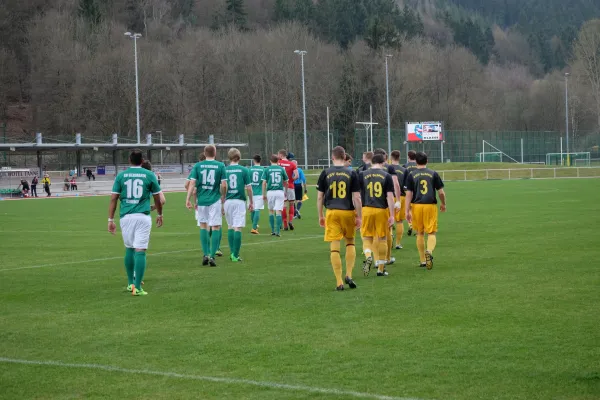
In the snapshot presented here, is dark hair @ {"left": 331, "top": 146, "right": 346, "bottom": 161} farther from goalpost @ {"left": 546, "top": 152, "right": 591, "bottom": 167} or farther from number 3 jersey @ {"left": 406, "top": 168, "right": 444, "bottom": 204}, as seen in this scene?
goalpost @ {"left": 546, "top": 152, "right": 591, "bottom": 167}

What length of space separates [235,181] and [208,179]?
0.90m

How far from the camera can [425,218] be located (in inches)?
587

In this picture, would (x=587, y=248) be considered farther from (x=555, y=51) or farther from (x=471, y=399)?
(x=555, y=51)

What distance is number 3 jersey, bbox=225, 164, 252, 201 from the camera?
16688 mm

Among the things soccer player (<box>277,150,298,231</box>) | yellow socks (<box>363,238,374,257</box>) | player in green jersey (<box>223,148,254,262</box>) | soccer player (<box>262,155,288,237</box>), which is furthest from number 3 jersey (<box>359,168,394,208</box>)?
soccer player (<box>277,150,298,231</box>)

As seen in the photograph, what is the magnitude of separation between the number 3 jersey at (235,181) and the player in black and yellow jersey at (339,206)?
4400 millimetres

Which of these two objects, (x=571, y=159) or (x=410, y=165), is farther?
(x=571, y=159)

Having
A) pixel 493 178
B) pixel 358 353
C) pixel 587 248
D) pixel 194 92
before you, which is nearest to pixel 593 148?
pixel 493 178

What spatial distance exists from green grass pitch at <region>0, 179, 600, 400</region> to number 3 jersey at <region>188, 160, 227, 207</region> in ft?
4.27

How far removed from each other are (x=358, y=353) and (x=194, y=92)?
91.8m

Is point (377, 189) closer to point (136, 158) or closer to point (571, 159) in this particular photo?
point (136, 158)

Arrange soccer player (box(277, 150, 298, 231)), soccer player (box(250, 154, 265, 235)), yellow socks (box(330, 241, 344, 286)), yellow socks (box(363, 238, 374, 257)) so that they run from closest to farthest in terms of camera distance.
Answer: yellow socks (box(330, 241, 344, 286)) < yellow socks (box(363, 238, 374, 257)) < soccer player (box(250, 154, 265, 235)) < soccer player (box(277, 150, 298, 231))

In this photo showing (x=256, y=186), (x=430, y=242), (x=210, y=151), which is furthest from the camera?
(x=256, y=186)

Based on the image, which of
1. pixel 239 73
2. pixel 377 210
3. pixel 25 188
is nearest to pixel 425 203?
pixel 377 210
